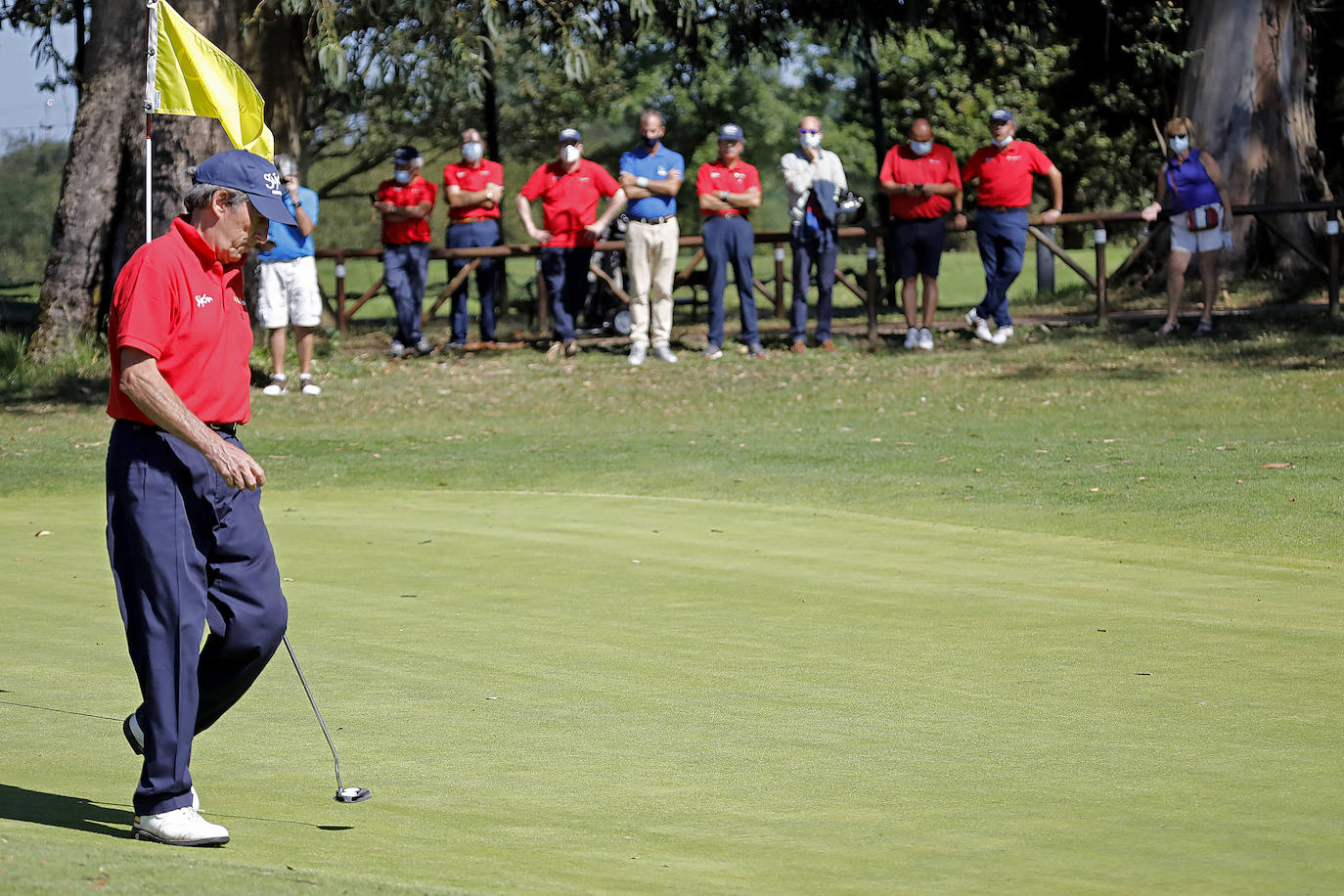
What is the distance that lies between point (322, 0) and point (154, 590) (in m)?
16.0

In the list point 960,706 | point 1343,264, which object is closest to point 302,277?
point 960,706

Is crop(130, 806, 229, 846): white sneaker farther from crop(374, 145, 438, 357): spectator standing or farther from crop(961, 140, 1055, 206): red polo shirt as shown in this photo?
crop(374, 145, 438, 357): spectator standing

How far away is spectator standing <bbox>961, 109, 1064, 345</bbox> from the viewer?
62.6 ft

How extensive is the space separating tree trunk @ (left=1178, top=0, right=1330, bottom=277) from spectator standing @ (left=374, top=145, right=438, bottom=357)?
10.4 meters

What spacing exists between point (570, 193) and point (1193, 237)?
6935 millimetres

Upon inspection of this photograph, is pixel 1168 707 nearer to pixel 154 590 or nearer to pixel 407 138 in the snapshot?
pixel 154 590

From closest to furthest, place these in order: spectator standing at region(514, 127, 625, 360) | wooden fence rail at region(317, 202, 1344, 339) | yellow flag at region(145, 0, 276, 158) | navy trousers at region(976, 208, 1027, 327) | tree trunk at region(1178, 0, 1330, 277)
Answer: yellow flag at region(145, 0, 276, 158) → navy trousers at region(976, 208, 1027, 327) → spectator standing at region(514, 127, 625, 360) → wooden fence rail at region(317, 202, 1344, 339) → tree trunk at region(1178, 0, 1330, 277)

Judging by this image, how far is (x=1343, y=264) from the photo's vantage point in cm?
2406

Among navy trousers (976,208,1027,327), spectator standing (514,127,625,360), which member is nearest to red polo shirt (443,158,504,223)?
spectator standing (514,127,625,360)

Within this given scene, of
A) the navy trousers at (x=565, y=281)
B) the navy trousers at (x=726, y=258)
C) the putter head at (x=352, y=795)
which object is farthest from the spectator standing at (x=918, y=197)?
the putter head at (x=352, y=795)

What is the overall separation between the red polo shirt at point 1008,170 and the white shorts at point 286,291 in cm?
713

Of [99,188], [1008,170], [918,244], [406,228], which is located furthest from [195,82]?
[99,188]

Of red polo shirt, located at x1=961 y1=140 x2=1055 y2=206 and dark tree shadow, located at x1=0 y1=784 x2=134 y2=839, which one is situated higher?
red polo shirt, located at x1=961 y1=140 x2=1055 y2=206

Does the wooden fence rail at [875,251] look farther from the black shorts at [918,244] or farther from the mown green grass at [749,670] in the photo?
the mown green grass at [749,670]
